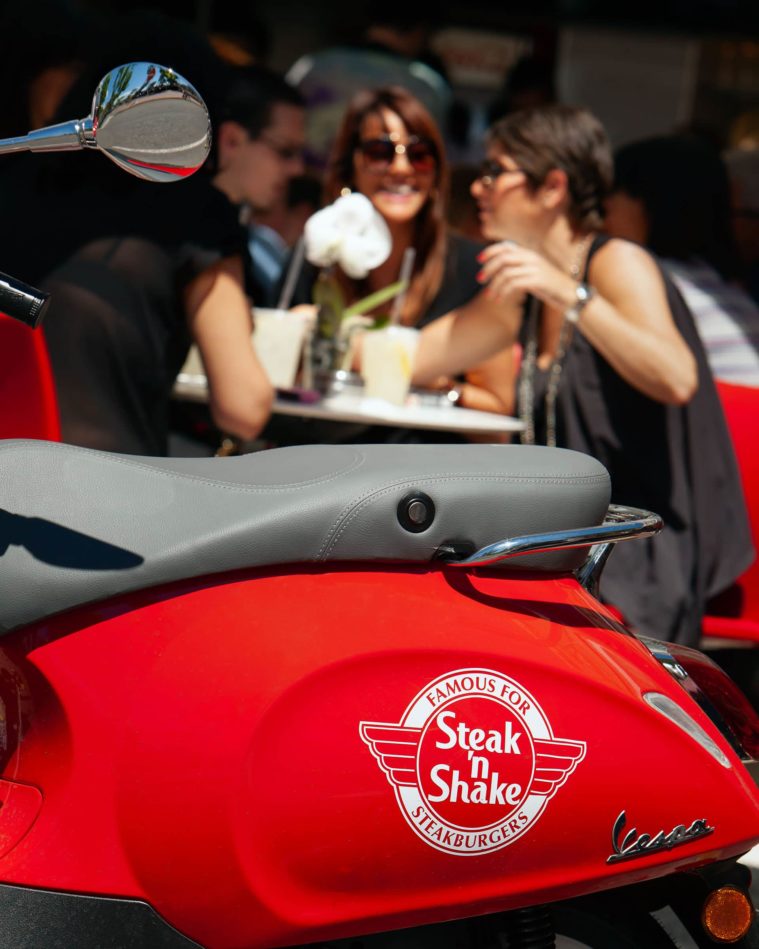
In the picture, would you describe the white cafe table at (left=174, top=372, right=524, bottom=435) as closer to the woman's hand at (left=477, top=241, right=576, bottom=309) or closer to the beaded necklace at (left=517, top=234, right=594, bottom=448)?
the beaded necklace at (left=517, top=234, right=594, bottom=448)

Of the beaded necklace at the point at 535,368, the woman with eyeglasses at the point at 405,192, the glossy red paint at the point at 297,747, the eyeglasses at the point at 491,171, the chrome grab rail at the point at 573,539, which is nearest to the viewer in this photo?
the glossy red paint at the point at 297,747

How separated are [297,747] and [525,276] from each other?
1.87 metres

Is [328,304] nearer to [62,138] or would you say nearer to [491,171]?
[491,171]

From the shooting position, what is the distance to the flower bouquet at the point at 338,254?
3.53 meters

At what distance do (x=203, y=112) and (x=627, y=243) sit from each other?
6.66 feet

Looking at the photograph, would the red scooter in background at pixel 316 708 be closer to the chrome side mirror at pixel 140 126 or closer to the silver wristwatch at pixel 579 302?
the chrome side mirror at pixel 140 126

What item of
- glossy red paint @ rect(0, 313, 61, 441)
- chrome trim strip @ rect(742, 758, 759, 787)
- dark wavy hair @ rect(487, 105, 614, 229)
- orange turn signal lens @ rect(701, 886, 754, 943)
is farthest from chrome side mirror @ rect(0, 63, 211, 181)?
dark wavy hair @ rect(487, 105, 614, 229)

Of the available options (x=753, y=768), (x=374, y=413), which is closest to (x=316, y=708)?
(x=753, y=768)

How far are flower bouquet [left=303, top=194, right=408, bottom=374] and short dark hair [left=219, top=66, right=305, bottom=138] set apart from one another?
1.82ft

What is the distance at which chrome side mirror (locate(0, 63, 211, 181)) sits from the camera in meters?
1.22

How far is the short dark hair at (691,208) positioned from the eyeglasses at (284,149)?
1117 mm

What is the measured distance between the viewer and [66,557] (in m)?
1.35

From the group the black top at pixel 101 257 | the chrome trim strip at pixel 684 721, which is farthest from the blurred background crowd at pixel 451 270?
the chrome trim strip at pixel 684 721

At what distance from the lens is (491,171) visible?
3.45 meters
